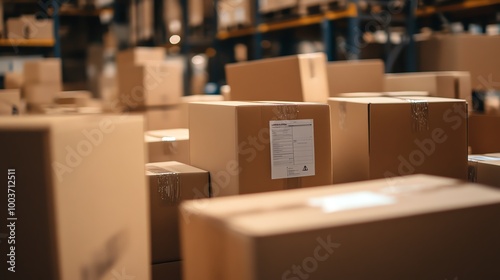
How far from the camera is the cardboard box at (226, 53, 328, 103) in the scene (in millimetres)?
2465

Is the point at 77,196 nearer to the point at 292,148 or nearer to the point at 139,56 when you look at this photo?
the point at 292,148

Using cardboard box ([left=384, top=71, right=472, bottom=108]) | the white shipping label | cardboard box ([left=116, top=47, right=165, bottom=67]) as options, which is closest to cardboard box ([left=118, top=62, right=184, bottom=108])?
cardboard box ([left=116, top=47, right=165, bottom=67])

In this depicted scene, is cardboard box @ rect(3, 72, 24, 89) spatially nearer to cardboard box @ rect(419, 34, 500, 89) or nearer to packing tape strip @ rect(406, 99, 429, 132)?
cardboard box @ rect(419, 34, 500, 89)

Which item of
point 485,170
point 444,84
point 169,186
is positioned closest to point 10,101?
point 169,186

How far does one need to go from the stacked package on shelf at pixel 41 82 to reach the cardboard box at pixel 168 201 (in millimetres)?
3634

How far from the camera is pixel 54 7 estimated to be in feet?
19.5

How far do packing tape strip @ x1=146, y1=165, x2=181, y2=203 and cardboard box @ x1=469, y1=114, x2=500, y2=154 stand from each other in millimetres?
1536

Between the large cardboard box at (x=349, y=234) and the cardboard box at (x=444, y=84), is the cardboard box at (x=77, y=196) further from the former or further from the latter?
the cardboard box at (x=444, y=84)

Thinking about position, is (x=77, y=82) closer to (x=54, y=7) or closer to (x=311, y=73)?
(x=54, y=7)

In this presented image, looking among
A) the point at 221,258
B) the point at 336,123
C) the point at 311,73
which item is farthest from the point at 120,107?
the point at 221,258

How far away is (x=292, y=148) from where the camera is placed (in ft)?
6.03

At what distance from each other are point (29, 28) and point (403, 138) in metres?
4.90

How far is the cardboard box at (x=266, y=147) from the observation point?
5.83 feet

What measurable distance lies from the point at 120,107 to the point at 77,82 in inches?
135
